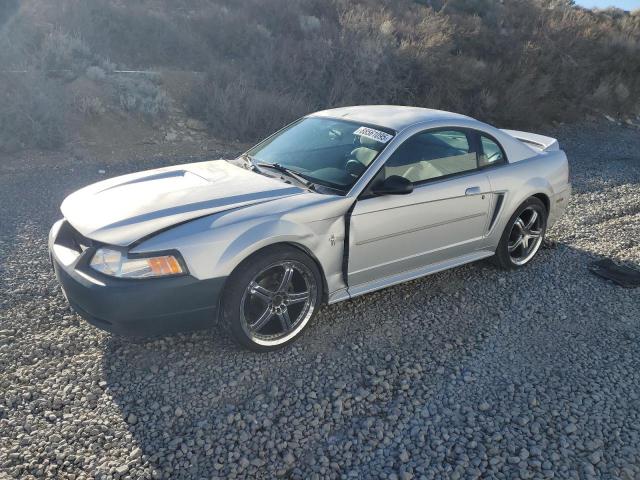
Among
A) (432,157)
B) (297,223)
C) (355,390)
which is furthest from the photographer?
(432,157)

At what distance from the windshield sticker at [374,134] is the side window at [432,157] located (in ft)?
0.43

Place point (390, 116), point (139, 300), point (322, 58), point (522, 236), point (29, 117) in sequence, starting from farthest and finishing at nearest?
1. point (322, 58)
2. point (29, 117)
3. point (522, 236)
4. point (390, 116)
5. point (139, 300)

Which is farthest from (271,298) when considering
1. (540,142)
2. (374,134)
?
(540,142)

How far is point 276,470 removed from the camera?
2.81 metres

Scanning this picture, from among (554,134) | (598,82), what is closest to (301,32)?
(554,134)

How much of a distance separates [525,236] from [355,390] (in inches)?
107

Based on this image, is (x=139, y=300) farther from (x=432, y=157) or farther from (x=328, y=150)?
(x=432, y=157)

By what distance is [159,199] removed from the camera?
12.2 ft

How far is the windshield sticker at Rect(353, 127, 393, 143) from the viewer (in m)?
4.26

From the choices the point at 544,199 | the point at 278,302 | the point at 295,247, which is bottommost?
the point at 278,302

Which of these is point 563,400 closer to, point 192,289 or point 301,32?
point 192,289

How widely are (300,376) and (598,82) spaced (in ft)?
49.1

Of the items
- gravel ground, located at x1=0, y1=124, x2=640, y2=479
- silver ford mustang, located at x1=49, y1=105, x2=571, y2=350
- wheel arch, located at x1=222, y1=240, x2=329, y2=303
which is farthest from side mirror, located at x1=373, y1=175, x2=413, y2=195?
gravel ground, located at x1=0, y1=124, x2=640, y2=479

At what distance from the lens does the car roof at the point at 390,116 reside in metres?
4.43
